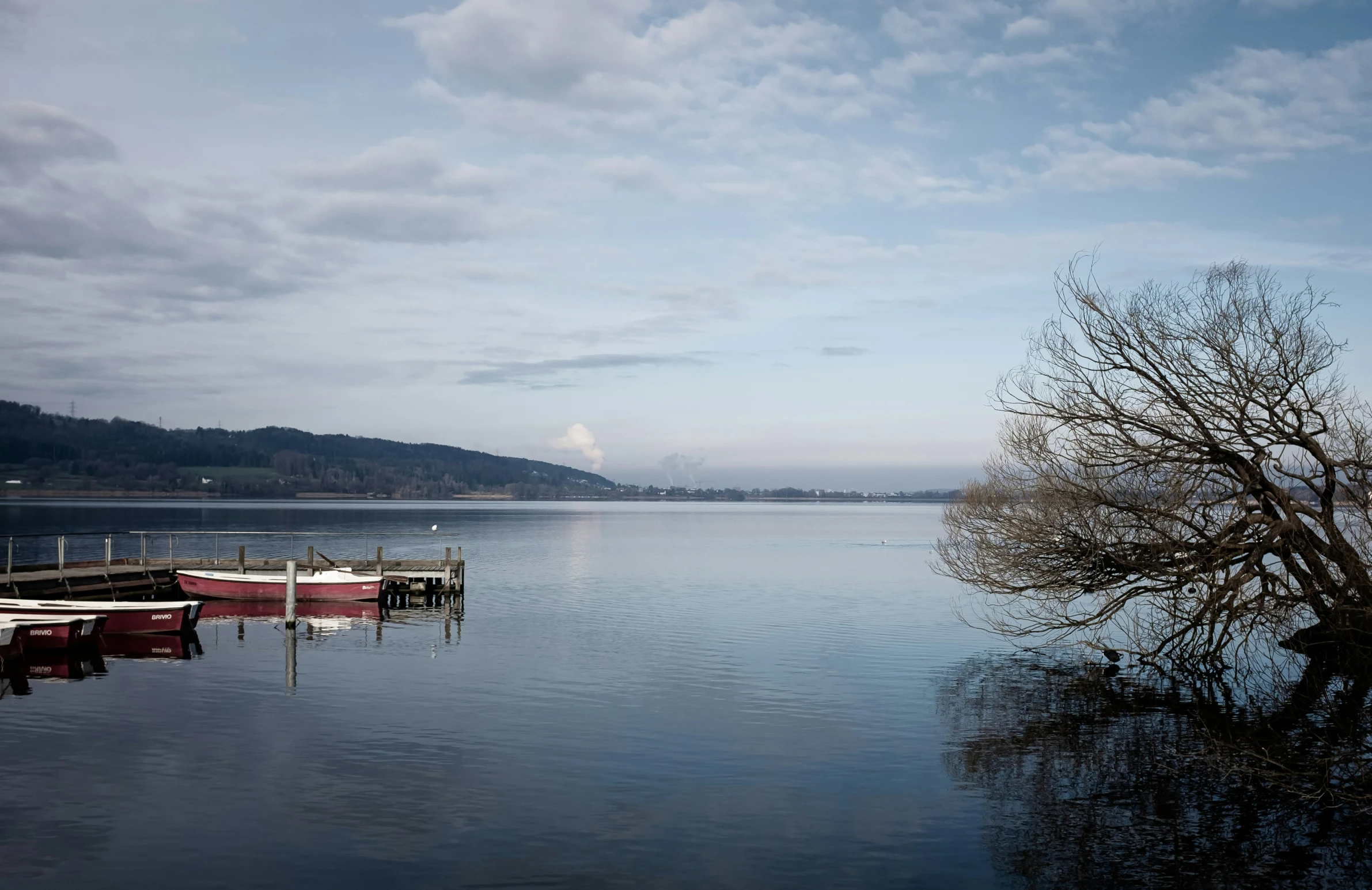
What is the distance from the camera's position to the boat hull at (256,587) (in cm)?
4550

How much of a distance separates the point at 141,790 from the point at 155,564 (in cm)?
3457

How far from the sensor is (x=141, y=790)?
17.5 meters

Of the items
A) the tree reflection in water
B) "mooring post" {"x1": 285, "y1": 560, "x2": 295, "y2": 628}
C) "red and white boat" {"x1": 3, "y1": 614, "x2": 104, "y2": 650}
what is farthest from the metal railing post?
the tree reflection in water

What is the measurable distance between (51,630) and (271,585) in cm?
1580

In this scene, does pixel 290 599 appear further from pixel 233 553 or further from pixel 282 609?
pixel 233 553

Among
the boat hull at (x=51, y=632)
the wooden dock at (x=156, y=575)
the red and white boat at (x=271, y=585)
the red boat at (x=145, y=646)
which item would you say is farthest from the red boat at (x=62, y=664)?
the red and white boat at (x=271, y=585)

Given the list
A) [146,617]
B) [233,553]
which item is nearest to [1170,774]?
[146,617]

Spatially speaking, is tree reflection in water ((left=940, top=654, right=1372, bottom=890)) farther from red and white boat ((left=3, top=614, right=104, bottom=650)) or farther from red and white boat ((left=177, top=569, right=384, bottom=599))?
red and white boat ((left=177, top=569, right=384, bottom=599))

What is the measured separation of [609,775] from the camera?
19.0 meters

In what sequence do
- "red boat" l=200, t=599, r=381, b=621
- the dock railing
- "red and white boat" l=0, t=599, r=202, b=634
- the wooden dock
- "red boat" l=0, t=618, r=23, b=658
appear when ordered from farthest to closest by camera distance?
the dock railing < "red boat" l=200, t=599, r=381, b=621 < the wooden dock < "red and white boat" l=0, t=599, r=202, b=634 < "red boat" l=0, t=618, r=23, b=658

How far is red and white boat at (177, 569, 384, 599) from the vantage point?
149ft

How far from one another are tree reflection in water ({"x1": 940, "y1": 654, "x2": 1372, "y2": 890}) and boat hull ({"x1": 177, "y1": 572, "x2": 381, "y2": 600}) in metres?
27.7

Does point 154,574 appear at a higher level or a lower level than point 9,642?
higher

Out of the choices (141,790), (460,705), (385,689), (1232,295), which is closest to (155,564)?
(385,689)
